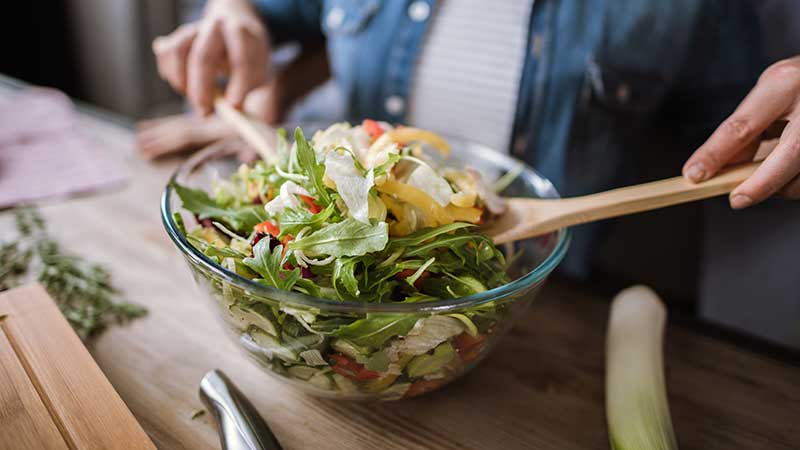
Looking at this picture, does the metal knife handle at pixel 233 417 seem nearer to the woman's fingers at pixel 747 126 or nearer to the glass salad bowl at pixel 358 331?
the glass salad bowl at pixel 358 331

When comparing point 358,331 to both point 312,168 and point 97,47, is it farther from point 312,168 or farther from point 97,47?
point 97,47

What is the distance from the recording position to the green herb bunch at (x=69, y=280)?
3.20 ft

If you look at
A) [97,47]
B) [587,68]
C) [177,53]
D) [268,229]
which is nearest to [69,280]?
[268,229]

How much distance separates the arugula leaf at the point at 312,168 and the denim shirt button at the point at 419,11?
92cm

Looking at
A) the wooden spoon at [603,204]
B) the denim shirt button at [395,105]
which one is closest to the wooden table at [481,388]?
the wooden spoon at [603,204]

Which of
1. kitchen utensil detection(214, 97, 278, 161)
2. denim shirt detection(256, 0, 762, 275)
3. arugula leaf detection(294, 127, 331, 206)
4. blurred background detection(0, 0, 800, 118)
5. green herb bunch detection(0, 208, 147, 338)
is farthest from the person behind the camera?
blurred background detection(0, 0, 800, 118)

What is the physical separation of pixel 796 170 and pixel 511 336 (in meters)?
0.51

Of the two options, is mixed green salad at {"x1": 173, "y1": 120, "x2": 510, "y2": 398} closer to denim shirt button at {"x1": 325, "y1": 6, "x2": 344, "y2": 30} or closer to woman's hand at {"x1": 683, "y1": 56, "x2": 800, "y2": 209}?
woman's hand at {"x1": 683, "y1": 56, "x2": 800, "y2": 209}

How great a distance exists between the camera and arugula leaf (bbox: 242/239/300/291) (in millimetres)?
705

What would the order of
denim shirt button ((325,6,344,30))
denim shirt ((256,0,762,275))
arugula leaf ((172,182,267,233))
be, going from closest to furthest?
arugula leaf ((172,182,267,233))
denim shirt ((256,0,762,275))
denim shirt button ((325,6,344,30))

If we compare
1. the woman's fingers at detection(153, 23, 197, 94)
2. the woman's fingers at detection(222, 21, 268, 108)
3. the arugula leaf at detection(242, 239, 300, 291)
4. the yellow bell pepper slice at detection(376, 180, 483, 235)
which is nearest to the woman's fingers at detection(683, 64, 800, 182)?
the yellow bell pepper slice at detection(376, 180, 483, 235)

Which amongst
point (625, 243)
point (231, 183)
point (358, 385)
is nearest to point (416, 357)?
point (358, 385)

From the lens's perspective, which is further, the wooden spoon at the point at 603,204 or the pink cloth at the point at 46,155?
the pink cloth at the point at 46,155

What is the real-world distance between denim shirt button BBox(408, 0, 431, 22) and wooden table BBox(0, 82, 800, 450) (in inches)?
33.3
